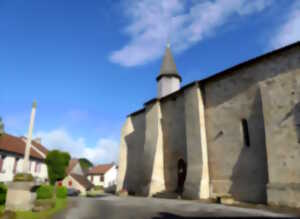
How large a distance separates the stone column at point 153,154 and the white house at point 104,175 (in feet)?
113

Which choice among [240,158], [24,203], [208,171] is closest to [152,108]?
[208,171]

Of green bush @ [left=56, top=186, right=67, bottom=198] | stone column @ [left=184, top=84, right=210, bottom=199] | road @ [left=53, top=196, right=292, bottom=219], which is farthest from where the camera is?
green bush @ [left=56, top=186, right=67, bottom=198]

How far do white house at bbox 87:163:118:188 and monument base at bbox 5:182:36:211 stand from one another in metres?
44.3

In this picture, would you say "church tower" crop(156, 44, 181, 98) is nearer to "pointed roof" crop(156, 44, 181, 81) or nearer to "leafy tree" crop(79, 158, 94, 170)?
"pointed roof" crop(156, 44, 181, 81)

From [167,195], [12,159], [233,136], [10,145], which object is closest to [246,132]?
[233,136]

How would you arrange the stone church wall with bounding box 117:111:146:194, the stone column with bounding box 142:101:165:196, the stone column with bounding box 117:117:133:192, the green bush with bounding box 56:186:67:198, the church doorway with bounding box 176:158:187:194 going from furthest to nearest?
the stone column with bounding box 117:117:133:192, the stone church wall with bounding box 117:111:146:194, the stone column with bounding box 142:101:165:196, the church doorway with bounding box 176:158:187:194, the green bush with bounding box 56:186:67:198

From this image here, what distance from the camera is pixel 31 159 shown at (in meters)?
28.3

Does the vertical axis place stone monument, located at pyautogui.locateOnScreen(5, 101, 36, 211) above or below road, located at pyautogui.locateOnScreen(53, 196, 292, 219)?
above

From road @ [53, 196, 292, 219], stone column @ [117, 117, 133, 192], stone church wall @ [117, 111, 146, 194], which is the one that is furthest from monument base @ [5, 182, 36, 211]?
stone column @ [117, 117, 133, 192]

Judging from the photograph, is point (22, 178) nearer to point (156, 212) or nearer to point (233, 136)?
point (156, 212)

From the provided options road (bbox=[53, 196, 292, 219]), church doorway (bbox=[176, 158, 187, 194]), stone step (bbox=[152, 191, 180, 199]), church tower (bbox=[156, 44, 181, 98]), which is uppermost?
church tower (bbox=[156, 44, 181, 98])

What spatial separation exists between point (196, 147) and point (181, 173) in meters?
3.29

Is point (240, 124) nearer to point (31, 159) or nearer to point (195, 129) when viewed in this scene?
point (195, 129)

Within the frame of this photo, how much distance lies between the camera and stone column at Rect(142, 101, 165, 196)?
754 inches
